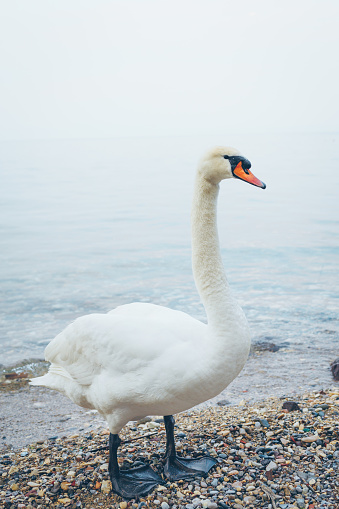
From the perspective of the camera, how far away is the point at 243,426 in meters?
4.74

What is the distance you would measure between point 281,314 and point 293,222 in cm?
1172

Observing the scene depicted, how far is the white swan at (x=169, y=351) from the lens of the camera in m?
3.64

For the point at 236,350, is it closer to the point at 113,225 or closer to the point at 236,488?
the point at 236,488

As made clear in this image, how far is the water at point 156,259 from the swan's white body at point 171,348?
482cm

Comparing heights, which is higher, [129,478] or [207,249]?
[207,249]

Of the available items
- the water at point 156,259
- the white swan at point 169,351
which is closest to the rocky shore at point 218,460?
the white swan at point 169,351

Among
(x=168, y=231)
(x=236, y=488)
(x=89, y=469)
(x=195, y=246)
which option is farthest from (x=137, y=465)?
(x=168, y=231)

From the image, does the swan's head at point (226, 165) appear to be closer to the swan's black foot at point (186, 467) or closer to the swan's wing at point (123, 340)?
the swan's wing at point (123, 340)

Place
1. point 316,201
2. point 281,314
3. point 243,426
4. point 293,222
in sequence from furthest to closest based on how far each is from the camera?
point 316,201
point 293,222
point 281,314
point 243,426

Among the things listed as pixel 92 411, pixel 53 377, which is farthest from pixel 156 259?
pixel 53 377

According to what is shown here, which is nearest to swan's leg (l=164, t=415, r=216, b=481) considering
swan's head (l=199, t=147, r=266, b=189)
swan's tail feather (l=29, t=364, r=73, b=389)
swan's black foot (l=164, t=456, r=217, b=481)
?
swan's black foot (l=164, t=456, r=217, b=481)

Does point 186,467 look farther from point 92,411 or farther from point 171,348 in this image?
point 92,411

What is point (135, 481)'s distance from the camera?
4.07 m

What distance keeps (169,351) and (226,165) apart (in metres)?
1.31
